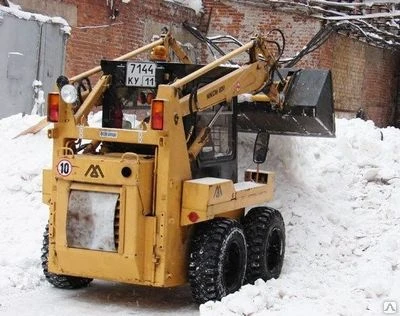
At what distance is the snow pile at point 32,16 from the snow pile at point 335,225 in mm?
5053

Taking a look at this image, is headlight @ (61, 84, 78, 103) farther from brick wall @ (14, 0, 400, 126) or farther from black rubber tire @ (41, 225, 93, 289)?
brick wall @ (14, 0, 400, 126)

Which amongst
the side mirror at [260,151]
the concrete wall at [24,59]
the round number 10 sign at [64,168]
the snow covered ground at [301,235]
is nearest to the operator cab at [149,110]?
the side mirror at [260,151]

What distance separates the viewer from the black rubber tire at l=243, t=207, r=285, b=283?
7.87m

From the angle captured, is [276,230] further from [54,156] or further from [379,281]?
[54,156]

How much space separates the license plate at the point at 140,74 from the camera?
7.42 metres

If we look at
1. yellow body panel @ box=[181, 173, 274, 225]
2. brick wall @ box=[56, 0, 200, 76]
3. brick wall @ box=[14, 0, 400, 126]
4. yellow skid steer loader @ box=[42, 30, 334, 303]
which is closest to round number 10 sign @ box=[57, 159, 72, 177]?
yellow skid steer loader @ box=[42, 30, 334, 303]

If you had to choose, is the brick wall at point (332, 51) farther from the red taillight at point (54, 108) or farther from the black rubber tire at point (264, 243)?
the red taillight at point (54, 108)

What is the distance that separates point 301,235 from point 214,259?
254cm

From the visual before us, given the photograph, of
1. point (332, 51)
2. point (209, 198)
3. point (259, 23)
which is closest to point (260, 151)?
point (209, 198)

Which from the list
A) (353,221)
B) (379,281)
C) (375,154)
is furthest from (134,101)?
(375,154)

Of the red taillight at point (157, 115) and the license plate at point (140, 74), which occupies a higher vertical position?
the license plate at point (140, 74)

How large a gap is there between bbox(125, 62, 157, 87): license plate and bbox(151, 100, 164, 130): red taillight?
66 cm

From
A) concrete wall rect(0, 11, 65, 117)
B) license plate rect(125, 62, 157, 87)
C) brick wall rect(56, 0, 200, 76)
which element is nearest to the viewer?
license plate rect(125, 62, 157, 87)

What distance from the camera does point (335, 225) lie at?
985cm
